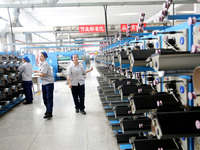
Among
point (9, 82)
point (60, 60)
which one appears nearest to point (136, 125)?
point (9, 82)

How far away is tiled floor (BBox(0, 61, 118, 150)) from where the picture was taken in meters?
3.61

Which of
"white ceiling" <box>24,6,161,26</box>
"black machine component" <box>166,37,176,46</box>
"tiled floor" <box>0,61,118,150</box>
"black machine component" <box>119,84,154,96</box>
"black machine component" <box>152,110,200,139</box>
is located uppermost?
"white ceiling" <box>24,6,161,26</box>

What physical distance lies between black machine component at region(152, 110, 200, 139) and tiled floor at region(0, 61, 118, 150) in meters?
2.20

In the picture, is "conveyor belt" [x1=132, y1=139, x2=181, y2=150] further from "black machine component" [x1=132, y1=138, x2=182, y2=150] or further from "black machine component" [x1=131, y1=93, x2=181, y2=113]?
"black machine component" [x1=131, y1=93, x2=181, y2=113]

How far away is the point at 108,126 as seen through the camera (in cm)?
441

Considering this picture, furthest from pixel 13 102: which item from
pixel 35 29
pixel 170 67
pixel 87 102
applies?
pixel 170 67

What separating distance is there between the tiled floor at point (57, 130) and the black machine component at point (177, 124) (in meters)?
2.20

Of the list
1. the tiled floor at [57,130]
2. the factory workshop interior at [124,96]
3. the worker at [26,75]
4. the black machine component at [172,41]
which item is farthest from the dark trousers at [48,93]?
the black machine component at [172,41]

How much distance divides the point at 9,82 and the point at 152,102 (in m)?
6.17

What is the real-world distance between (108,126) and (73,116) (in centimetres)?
130

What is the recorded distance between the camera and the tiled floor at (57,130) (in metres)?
3.61

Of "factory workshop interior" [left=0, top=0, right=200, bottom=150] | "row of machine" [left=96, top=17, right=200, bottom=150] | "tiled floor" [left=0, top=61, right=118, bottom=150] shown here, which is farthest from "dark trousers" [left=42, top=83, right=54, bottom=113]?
"row of machine" [left=96, top=17, right=200, bottom=150]

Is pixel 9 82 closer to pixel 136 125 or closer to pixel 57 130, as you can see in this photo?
pixel 57 130

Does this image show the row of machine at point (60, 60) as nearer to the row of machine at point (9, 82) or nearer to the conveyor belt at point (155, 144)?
the row of machine at point (9, 82)
